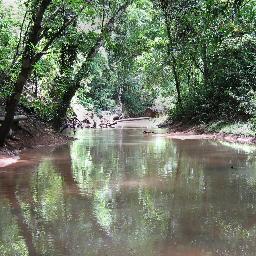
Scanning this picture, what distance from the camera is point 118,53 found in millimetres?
23719

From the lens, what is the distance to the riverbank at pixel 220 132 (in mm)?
19203

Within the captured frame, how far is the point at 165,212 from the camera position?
22.0 ft

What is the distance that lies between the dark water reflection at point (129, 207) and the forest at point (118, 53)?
12.9ft

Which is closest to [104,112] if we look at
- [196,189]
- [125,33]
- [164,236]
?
[125,33]

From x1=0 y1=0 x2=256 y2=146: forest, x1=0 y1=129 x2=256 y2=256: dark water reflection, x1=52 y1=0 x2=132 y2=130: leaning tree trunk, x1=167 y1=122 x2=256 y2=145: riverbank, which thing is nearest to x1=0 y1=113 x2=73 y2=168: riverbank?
x1=0 y1=0 x2=256 y2=146: forest

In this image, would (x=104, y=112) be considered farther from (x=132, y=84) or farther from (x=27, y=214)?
(x=27, y=214)

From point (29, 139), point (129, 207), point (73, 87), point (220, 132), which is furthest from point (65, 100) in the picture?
point (129, 207)

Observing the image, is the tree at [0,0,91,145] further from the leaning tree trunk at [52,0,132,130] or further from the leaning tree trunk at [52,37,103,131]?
the leaning tree trunk at [52,37,103,131]

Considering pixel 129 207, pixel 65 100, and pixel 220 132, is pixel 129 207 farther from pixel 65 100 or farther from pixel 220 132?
pixel 220 132

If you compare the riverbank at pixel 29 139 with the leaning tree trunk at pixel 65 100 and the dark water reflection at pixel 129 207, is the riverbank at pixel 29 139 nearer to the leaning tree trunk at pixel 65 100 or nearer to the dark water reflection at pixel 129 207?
the leaning tree trunk at pixel 65 100

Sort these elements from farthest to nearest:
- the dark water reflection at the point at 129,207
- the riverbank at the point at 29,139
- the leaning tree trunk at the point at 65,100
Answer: the leaning tree trunk at the point at 65,100 < the riverbank at the point at 29,139 < the dark water reflection at the point at 129,207

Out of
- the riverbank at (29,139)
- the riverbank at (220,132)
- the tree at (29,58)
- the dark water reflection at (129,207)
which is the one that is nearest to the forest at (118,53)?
the tree at (29,58)

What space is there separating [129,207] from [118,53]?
1754cm

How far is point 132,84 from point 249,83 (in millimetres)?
27132
